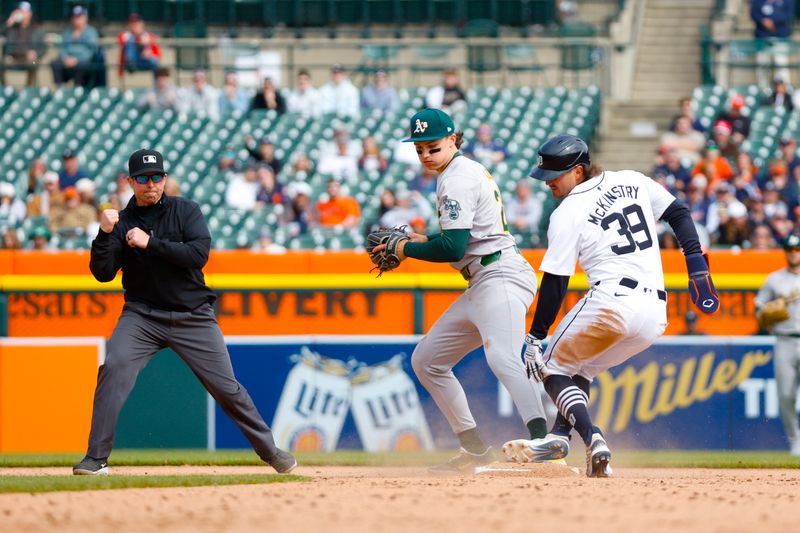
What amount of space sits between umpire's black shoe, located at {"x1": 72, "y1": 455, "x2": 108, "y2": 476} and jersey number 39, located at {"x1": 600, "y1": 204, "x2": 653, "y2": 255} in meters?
3.03

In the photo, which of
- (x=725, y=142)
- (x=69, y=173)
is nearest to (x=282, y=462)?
(x=69, y=173)

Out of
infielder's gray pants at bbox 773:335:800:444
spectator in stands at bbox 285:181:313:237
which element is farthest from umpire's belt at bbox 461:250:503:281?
spectator in stands at bbox 285:181:313:237

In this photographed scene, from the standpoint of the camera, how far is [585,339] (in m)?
7.51

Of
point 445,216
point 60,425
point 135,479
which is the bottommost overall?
point 60,425

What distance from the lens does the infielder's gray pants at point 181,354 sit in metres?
7.86

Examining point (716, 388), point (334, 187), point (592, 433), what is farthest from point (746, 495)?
point (334, 187)

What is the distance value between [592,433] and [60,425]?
583cm

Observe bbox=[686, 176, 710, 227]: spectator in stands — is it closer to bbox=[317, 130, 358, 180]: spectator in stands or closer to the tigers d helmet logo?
bbox=[317, 130, 358, 180]: spectator in stands

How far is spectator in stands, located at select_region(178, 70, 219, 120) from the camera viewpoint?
18.2 meters

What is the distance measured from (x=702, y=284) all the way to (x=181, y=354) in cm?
289

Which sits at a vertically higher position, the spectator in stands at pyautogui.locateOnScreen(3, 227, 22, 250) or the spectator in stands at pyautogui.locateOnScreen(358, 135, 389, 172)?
the spectator in stands at pyautogui.locateOnScreen(358, 135, 389, 172)

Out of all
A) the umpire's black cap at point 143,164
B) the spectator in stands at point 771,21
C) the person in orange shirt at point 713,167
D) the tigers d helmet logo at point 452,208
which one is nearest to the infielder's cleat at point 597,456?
the tigers d helmet logo at point 452,208

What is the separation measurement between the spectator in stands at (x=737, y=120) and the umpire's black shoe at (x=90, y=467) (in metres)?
10.3

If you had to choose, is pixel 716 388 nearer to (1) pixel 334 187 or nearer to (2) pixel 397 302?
(2) pixel 397 302
